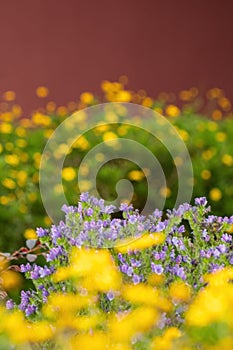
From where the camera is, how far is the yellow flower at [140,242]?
77.7 inches

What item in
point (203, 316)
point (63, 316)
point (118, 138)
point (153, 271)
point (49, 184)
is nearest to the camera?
point (203, 316)

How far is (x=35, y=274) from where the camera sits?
80.4 inches

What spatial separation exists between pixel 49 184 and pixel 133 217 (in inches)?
65.8

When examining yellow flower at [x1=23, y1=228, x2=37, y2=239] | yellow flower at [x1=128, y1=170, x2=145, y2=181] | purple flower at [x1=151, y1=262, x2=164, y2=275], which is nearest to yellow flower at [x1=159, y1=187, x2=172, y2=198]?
yellow flower at [x1=128, y1=170, x2=145, y2=181]

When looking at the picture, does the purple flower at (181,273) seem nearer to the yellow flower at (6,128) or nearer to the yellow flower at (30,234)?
the yellow flower at (30,234)

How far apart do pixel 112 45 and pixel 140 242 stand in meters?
4.38

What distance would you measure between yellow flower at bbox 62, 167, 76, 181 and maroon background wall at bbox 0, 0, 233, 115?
2407 mm

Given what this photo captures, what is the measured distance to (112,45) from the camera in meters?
6.21

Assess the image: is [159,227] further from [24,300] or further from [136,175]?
[136,175]

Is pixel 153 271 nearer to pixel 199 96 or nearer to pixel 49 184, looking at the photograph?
pixel 49 184

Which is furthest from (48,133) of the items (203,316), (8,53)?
(203,316)

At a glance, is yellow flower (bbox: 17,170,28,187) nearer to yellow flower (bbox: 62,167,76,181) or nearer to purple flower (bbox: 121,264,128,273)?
yellow flower (bbox: 62,167,76,181)

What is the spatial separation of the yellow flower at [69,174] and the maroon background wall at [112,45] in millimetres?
2407

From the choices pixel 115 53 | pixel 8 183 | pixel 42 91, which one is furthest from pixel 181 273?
pixel 115 53
